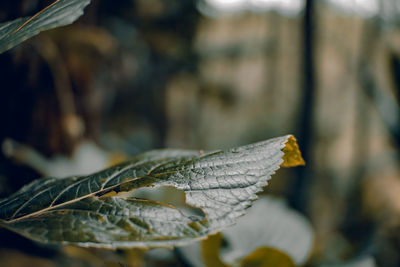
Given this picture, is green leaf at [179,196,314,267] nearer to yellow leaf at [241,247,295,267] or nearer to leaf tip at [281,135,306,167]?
yellow leaf at [241,247,295,267]

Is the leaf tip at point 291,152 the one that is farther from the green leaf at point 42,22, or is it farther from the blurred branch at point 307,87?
the blurred branch at point 307,87

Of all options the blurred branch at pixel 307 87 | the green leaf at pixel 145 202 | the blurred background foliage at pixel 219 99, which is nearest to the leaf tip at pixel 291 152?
the green leaf at pixel 145 202

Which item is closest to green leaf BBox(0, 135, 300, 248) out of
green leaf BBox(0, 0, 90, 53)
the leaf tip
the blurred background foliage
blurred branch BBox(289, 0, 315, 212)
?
the leaf tip

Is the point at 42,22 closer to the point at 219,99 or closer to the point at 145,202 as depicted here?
the point at 145,202

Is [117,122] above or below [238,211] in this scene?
above

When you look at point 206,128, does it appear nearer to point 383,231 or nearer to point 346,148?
point 346,148

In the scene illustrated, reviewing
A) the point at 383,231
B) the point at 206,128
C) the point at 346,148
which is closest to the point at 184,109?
the point at 206,128
